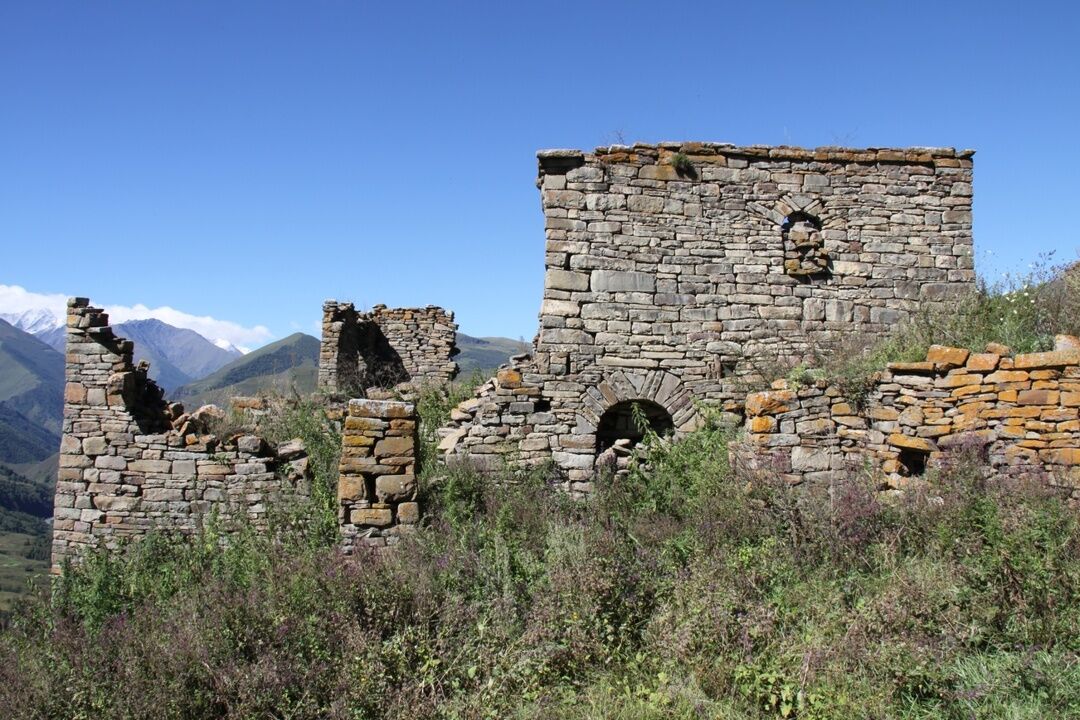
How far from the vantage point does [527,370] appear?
9.68 meters

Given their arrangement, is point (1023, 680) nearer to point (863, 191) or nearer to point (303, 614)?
point (303, 614)

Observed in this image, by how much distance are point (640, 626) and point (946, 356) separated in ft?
14.9

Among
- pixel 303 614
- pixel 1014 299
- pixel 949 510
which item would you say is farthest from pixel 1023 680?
pixel 1014 299

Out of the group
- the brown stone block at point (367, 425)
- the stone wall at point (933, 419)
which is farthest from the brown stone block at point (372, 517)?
the stone wall at point (933, 419)

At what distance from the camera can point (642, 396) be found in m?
9.81

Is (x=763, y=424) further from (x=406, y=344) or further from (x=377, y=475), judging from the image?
(x=406, y=344)

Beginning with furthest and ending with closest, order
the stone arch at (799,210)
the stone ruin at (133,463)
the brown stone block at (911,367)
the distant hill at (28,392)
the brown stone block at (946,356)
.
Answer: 1. the distant hill at (28,392)
2. the stone arch at (799,210)
3. the stone ruin at (133,463)
4. the brown stone block at (911,367)
5. the brown stone block at (946,356)

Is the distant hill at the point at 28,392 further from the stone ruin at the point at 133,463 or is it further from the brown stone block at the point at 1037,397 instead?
the brown stone block at the point at 1037,397

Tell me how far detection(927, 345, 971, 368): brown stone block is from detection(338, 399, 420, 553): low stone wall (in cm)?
555

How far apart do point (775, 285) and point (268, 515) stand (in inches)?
287

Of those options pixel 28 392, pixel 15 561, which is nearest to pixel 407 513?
pixel 15 561

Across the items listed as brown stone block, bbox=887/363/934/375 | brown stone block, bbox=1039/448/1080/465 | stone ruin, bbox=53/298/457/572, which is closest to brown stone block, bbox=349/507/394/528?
stone ruin, bbox=53/298/457/572

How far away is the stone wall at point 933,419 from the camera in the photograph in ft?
23.1

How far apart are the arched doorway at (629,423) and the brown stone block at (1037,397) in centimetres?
404
